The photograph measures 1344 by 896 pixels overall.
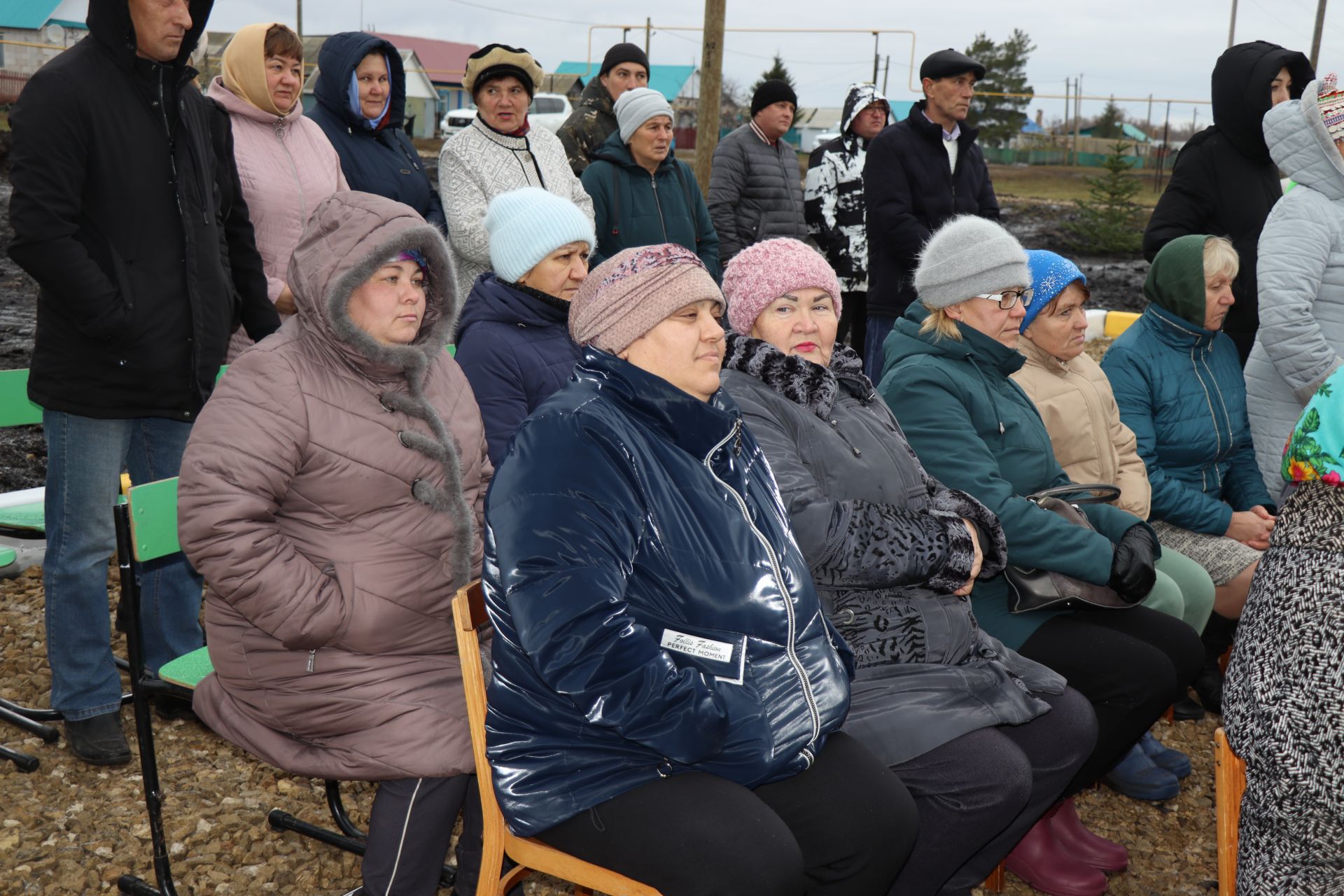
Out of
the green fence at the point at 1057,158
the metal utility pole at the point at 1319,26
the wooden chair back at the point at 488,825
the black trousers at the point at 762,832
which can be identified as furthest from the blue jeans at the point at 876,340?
the metal utility pole at the point at 1319,26

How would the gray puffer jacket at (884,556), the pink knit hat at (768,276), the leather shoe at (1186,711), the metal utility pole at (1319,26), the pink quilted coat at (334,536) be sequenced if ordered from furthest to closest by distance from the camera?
the metal utility pole at (1319,26) → the leather shoe at (1186,711) → the pink knit hat at (768,276) → the gray puffer jacket at (884,556) → the pink quilted coat at (334,536)

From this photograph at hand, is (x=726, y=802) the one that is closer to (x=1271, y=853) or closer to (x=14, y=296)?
(x=1271, y=853)

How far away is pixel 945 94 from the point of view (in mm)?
5984

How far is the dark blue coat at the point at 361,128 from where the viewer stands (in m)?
4.72

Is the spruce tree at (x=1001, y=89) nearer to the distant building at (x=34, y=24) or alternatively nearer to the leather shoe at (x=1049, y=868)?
the distant building at (x=34, y=24)

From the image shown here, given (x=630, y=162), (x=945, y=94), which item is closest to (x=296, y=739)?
(x=630, y=162)

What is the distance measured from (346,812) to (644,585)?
5.36 ft

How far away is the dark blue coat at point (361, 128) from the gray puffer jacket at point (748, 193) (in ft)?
7.32

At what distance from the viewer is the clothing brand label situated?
2246 mm

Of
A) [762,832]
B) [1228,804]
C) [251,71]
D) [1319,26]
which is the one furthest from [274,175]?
[1319,26]

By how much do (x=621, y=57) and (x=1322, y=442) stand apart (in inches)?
190

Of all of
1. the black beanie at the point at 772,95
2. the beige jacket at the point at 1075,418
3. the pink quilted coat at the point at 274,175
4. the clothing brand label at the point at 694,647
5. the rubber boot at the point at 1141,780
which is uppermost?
the black beanie at the point at 772,95

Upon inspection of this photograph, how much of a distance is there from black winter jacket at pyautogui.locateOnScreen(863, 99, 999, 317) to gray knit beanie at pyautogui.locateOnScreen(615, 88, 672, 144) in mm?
1195

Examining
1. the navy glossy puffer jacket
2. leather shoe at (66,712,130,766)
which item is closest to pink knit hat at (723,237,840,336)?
the navy glossy puffer jacket
